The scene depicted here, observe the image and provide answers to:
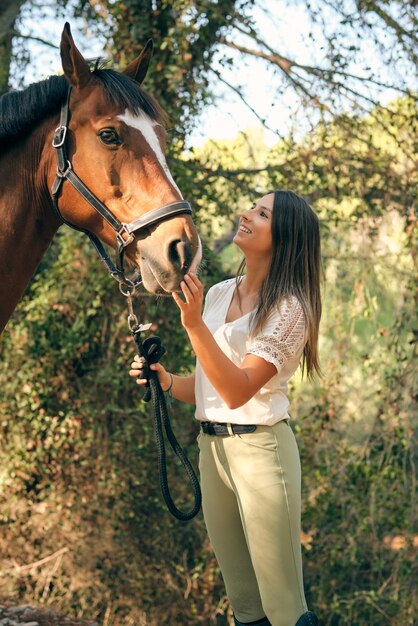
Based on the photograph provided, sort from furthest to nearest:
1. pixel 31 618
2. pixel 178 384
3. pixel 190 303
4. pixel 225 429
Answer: pixel 31 618, pixel 178 384, pixel 225 429, pixel 190 303

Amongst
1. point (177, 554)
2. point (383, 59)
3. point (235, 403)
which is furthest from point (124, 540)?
point (383, 59)

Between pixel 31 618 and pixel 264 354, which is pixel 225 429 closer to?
pixel 264 354

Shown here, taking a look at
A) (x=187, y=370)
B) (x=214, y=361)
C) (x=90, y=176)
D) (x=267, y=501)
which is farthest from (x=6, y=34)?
Result: (x=267, y=501)

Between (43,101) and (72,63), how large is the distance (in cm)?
16

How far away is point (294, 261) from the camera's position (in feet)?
7.62

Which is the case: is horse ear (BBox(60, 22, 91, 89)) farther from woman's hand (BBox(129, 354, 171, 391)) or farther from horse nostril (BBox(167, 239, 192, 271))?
woman's hand (BBox(129, 354, 171, 391))

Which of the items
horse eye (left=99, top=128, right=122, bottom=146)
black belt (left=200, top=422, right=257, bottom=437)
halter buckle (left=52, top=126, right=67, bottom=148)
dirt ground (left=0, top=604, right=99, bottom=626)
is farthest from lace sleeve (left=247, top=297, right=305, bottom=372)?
dirt ground (left=0, top=604, right=99, bottom=626)

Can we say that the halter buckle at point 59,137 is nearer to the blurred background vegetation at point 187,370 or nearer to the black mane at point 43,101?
the black mane at point 43,101

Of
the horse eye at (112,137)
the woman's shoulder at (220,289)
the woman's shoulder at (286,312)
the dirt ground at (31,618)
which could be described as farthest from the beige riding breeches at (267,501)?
the dirt ground at (31,618)

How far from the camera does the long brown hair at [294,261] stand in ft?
7.52

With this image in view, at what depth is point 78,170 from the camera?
2242 millimetres

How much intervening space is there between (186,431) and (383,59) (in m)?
2.66

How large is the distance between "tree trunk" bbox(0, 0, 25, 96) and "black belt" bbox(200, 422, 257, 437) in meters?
3.69

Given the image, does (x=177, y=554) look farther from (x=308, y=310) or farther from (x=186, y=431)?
(x=308, y=310)
